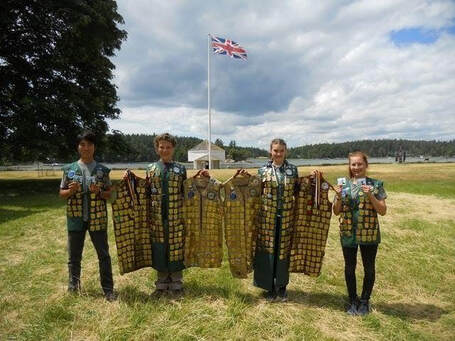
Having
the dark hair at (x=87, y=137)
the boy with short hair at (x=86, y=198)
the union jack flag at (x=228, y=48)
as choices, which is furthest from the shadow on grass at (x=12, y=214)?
the union jack flag at (x=228, y=48)

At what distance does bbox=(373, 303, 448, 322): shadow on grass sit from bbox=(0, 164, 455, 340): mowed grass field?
0.01m

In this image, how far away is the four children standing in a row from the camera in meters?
4.51

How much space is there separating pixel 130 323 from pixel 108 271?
3.33 feet

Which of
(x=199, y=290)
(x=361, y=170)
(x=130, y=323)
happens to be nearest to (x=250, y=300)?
(x=199, y=290)

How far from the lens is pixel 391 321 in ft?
14.5

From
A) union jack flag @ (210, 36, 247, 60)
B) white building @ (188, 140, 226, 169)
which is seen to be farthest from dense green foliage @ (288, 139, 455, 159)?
union jack flag @ (210, 36, 247, 60)

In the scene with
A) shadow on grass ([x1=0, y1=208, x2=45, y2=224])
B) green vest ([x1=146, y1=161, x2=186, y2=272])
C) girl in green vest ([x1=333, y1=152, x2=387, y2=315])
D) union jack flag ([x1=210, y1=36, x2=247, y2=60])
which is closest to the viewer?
girl in green vest ([x1=333, y1=152, x2=387, y2=315])

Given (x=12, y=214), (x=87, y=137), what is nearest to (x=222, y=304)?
(x=87, y=137)

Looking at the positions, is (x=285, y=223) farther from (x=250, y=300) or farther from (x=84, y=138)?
(x=84, y=138)

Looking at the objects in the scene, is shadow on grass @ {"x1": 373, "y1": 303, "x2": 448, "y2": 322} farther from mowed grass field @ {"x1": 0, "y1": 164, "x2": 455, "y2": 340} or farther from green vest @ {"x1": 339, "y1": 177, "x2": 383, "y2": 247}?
green vest @ {"x1": 339, "y1": 177, "x2": 383, "y2": 247}

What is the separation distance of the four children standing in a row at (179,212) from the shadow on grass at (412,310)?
45 centimetres

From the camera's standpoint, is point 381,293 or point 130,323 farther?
point 381,293

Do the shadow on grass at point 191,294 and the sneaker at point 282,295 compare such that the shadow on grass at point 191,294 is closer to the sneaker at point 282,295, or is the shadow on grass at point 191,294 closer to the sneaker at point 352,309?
the sneaker at point 282,295

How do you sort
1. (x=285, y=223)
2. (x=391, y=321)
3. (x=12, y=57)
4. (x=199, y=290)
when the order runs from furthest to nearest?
(x=12, y=57)
(x=199, y=290)
(x=285, y=223)
(x=391, y=321)
